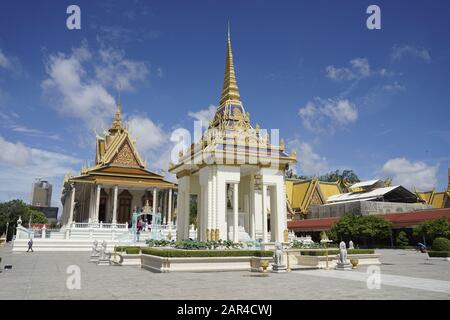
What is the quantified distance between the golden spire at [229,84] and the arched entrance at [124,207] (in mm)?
25460

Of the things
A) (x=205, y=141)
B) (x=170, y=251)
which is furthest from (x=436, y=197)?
(x=170, y=251)

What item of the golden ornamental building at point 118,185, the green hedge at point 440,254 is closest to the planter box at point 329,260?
the green hedge at point 440,254

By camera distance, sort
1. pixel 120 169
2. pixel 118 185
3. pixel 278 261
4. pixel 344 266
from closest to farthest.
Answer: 1. pixel 278 261
2. pixel 344 266
3. pixel 118 185
4. pixel 120 169

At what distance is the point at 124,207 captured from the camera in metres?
50.4

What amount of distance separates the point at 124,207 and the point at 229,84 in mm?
27560

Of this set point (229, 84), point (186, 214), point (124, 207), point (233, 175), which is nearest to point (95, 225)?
point (124, 207)

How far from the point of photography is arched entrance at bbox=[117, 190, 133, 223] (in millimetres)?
50094

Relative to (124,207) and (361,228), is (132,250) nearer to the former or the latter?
(361,228)

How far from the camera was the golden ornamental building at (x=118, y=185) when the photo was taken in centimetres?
4462

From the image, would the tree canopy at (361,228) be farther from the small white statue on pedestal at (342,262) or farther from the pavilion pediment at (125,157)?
the pavilion pediment at (125,157)

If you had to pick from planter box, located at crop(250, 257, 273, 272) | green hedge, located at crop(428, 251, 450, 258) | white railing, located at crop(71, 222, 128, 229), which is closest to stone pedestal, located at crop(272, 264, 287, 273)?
planter box, located at crop(250, 257, 273, 272)

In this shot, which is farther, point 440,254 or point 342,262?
point 440,254

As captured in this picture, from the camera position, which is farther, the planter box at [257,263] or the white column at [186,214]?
the white column at [186,214]

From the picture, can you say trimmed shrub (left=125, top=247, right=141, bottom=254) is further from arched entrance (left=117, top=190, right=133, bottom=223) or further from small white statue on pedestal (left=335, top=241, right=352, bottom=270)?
arched entrance (left=117, top=190, right=133, bottom=223)
